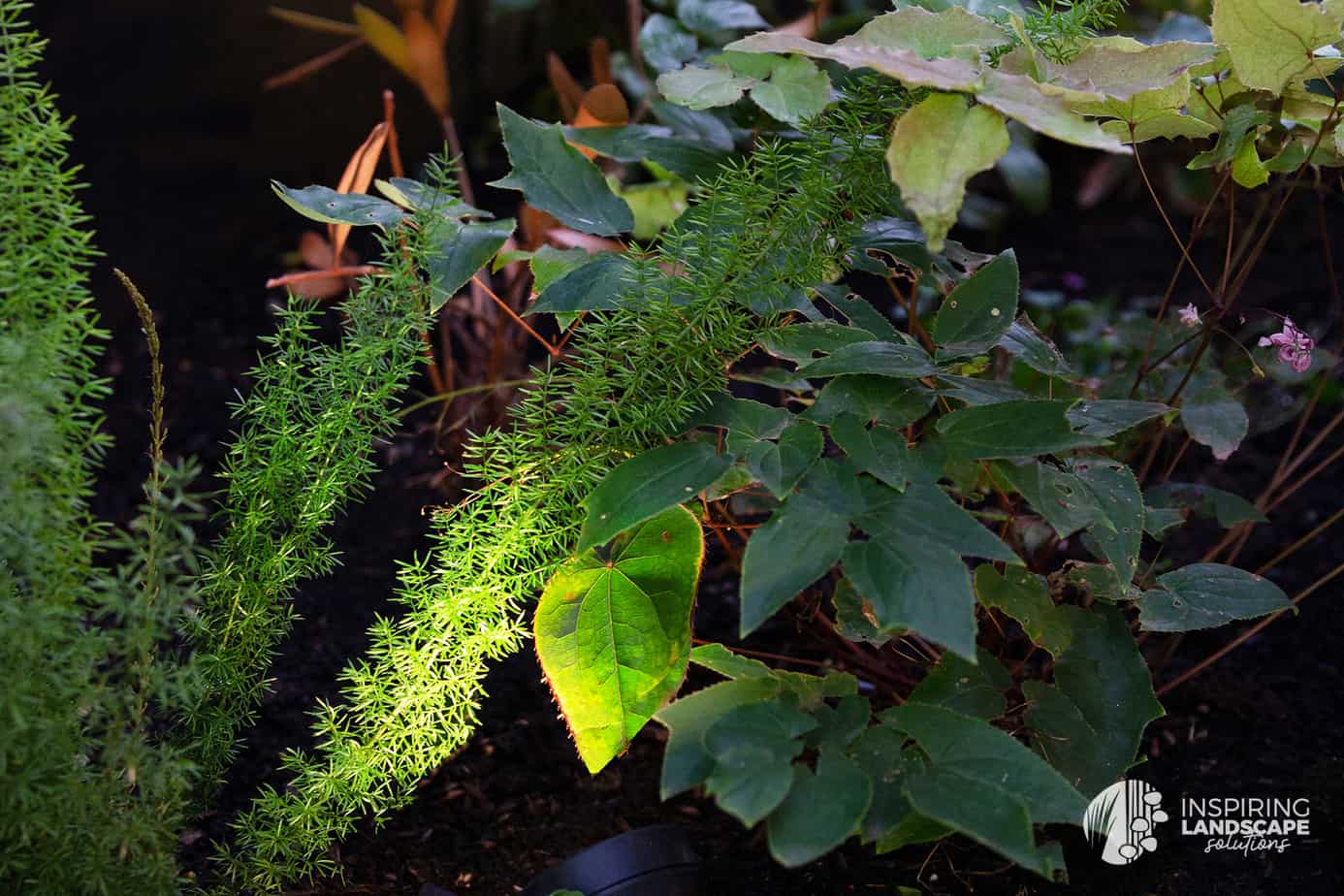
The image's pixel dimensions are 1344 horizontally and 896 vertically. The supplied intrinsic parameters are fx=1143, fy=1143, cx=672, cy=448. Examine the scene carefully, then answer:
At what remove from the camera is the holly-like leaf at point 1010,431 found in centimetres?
85

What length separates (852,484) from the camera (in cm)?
83

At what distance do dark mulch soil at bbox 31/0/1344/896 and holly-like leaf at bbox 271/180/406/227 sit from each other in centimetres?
66

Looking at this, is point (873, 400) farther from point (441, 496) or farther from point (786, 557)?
point (441, 496)

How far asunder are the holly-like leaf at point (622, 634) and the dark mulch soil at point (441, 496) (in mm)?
308

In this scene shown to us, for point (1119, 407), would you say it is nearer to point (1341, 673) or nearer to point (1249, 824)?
point (1249, 824)

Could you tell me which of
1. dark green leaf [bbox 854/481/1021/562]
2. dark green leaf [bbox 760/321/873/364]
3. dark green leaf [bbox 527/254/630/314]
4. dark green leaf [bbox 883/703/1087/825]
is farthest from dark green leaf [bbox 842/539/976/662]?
dark green leaf [bbox 527/254/630/314]

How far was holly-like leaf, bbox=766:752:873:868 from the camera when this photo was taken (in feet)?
2.37

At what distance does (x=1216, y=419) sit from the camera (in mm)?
1216

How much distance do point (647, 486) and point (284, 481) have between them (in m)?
0.37

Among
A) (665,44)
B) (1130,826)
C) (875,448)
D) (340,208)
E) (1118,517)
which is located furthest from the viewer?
(665,44)

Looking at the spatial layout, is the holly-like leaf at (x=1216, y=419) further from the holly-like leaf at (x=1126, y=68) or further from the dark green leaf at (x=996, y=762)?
the dark green leaf at (x=996, y=762)

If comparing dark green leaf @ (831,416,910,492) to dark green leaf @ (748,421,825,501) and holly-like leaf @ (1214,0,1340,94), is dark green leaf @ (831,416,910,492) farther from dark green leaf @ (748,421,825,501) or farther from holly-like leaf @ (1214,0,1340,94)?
holly-like leaf @ (1214,0,1340,94)

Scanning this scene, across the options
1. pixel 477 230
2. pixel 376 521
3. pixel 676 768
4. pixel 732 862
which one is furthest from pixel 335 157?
pixel 676 768
